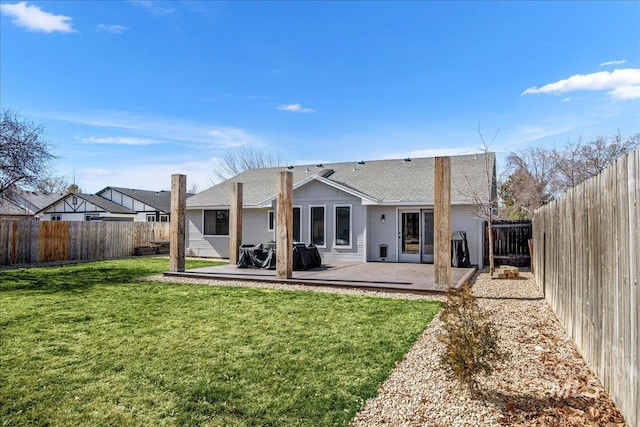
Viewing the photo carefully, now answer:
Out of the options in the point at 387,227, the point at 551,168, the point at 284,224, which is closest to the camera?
the point at 284,224

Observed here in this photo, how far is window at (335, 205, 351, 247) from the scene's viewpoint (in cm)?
1516

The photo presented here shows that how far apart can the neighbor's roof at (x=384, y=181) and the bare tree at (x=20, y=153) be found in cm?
630

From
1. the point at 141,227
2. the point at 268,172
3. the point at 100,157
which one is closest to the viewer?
the point at 141,227

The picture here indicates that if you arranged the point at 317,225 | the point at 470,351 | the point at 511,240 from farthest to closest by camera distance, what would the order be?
1. the point at 317,225
2. the point at 511,240
3. the point at 470,351

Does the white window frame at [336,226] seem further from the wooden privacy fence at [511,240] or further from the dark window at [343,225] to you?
the wooden privacy fence at [511,240]

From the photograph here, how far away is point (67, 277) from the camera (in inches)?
460

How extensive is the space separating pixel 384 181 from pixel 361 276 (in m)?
7.31

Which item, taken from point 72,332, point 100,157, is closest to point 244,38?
point 72,332

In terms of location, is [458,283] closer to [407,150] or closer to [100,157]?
[407,150]

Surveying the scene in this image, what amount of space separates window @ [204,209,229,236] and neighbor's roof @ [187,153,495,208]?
47cm

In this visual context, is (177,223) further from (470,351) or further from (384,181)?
(470,351)

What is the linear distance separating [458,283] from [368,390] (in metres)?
6.63

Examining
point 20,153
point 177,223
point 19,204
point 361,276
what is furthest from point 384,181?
point 19,204

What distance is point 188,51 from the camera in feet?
46.4
